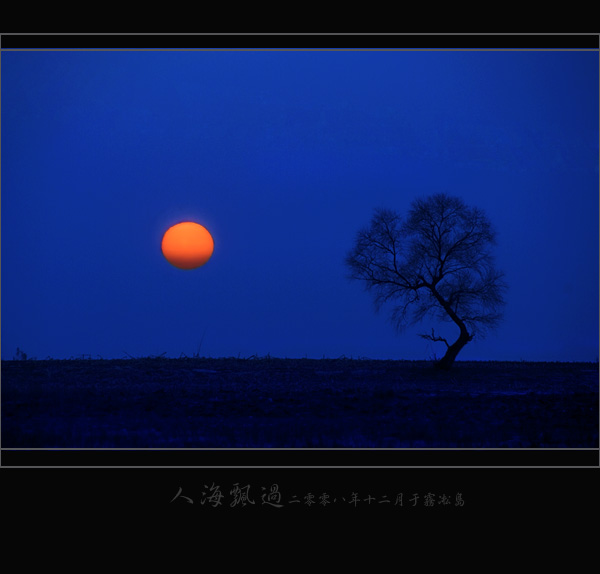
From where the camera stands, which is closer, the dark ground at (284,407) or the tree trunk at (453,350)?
the dark ground at (284,407)

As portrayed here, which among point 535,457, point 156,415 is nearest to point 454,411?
point 535,457

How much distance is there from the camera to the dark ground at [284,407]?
48.3 ft

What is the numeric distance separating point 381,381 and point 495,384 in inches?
166

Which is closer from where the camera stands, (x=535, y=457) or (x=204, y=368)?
(x=535, y=457)

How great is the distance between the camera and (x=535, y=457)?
1280 centimetres

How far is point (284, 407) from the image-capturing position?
62.2ft

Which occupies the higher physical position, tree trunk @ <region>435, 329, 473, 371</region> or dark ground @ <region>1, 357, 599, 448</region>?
tree trunk @ <region>435, 329, 473, 371</region>

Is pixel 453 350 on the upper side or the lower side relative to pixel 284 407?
upper

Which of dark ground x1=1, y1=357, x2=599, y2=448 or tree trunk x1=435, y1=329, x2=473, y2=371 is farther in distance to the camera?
tree trunk x1=435, y1=329, x2=473, y2=371

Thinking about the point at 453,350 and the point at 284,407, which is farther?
the point at 453,350

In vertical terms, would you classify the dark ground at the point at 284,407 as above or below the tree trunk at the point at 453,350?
below

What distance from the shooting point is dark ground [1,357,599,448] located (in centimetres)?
1473
